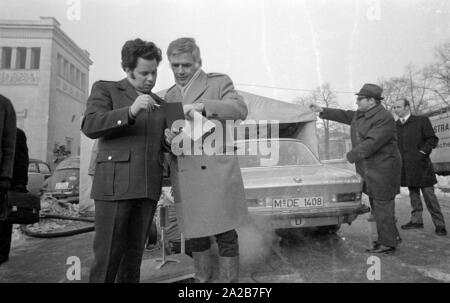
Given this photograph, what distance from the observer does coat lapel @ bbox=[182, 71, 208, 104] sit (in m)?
1.99

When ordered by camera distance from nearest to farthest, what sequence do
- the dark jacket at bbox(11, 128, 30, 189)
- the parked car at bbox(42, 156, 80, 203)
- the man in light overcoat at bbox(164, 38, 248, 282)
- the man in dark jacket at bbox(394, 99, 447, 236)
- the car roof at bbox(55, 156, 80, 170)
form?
1. the man in light overcoat at bbox(164, 38, 248, 282)
2. the dark jacket at bbox(11, 128, 30, 189)
3. the man in dark jacket at bbox(394, 99, 447, 236)
4. the parked car at bbox(42, 156, 80, 203)
5. the car roof at bbox(55, 156, 80, 170)

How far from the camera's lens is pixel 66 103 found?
3660mm

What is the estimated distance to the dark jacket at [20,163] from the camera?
3351 mm

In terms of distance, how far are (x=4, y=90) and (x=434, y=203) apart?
16.1 ft

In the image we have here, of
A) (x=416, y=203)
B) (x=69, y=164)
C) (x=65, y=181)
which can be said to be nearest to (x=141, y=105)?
(x=416, y=203)

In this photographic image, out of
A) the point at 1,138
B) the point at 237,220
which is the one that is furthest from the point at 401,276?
the point at 1,138

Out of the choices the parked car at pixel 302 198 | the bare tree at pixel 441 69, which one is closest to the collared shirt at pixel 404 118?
the bare tree at pixel 441 69

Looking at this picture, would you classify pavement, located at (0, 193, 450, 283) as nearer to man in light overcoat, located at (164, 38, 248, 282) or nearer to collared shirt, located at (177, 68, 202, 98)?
man in light overcoat, located at (164, 38, 248, 282)

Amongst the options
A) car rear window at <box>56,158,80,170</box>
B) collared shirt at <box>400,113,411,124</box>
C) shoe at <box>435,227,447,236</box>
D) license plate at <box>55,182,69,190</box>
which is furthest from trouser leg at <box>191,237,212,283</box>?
car rear window at <box>56,158,80,170</box>

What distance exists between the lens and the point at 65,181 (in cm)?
837

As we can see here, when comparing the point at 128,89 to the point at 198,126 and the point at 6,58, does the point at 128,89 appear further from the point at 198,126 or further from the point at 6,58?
the point at 6,58

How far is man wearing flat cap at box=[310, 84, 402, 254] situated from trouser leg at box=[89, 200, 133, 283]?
251 centimetres

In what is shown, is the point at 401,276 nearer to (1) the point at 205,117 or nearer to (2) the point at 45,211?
(1) the point at 205,117

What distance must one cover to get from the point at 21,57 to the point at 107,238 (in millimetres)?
2280
